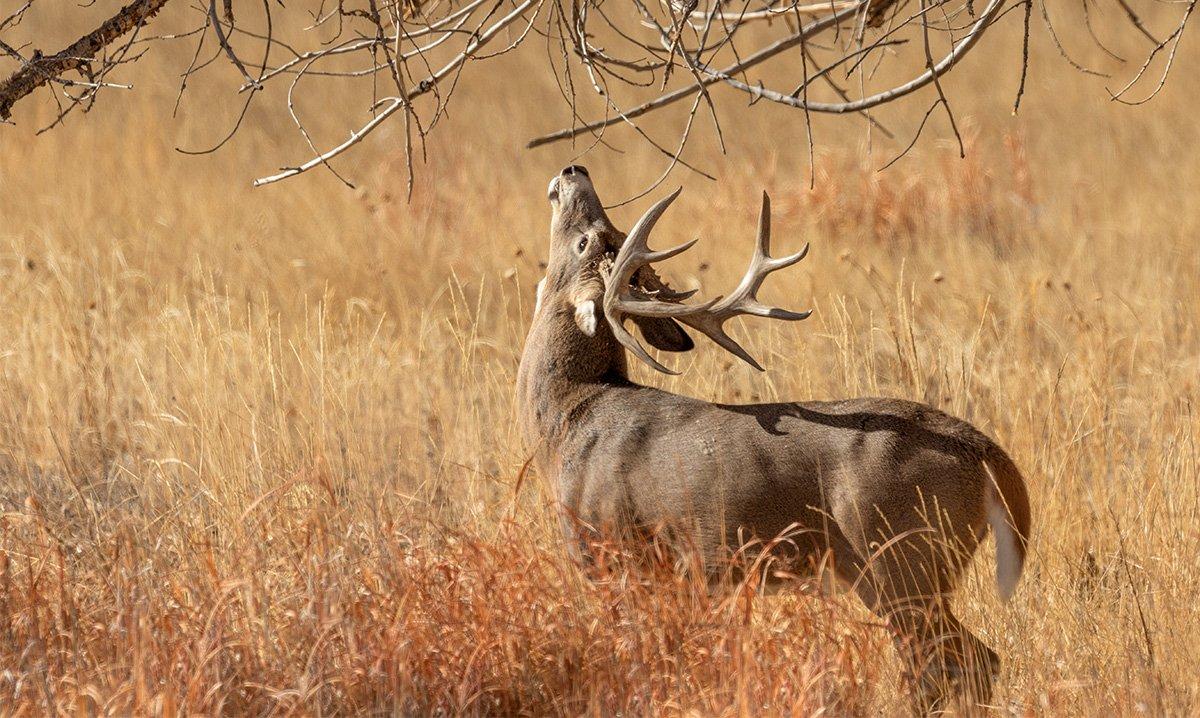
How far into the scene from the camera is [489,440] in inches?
273

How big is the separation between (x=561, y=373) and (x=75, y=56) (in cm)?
182

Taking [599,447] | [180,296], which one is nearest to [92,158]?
[180,296]

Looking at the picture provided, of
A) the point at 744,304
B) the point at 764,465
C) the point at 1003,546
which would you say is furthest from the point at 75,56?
the point at 1003,546

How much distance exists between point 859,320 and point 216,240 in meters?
4.97

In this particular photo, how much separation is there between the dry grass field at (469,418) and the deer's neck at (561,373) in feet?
1.10

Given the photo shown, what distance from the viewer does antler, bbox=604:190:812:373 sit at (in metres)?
4.59

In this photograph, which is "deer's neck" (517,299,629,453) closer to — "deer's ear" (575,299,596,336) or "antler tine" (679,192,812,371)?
"deer's ear" (575,299,596,336)

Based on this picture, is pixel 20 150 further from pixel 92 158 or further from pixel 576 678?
pixel 576 678

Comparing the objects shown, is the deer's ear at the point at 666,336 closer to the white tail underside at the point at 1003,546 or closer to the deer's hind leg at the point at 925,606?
the deer's hind leg at the point at 925,606

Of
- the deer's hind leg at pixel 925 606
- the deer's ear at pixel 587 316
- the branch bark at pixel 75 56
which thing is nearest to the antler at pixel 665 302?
the deer's ear at pixel 587 316

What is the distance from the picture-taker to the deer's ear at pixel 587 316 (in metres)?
5.05

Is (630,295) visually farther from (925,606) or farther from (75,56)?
(75,56)

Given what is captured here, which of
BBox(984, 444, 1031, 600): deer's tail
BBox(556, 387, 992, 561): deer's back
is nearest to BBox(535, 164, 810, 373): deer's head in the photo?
BBox(556, 387, 992, 561): deer's back

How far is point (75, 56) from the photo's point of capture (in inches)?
175
